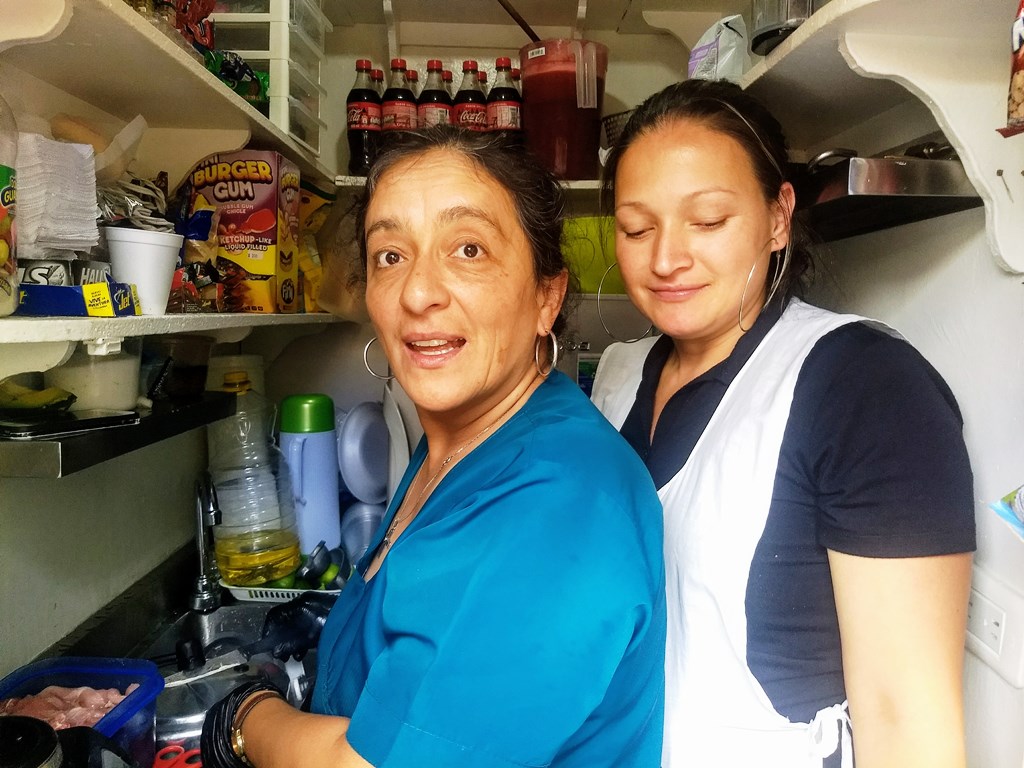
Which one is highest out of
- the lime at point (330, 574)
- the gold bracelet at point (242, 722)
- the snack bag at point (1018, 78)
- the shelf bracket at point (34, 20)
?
the shelf bracket at point (34, 20)

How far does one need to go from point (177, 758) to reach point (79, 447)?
1.85 ft

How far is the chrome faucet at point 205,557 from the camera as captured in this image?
147 cm

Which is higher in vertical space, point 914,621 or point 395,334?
point 395,334

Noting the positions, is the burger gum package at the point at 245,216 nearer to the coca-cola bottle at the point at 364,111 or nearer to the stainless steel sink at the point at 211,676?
the coca-cola bottle at the point at 364,111

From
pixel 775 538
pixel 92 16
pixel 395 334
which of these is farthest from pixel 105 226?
pixel 775 538

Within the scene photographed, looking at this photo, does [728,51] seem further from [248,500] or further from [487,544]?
[248,500]

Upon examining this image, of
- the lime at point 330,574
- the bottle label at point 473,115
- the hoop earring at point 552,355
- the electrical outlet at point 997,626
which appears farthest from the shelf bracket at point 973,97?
the lime at point 330,574

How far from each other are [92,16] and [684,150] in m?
0.70

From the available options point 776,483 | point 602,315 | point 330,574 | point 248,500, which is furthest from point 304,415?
point 776,483

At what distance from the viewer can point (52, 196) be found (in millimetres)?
720

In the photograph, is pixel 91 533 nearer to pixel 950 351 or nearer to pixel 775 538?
pixel 775 538

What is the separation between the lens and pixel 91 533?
3.83 ft

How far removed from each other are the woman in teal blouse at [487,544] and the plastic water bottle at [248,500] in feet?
2.27

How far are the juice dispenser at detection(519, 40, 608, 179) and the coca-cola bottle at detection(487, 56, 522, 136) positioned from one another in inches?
1.5
